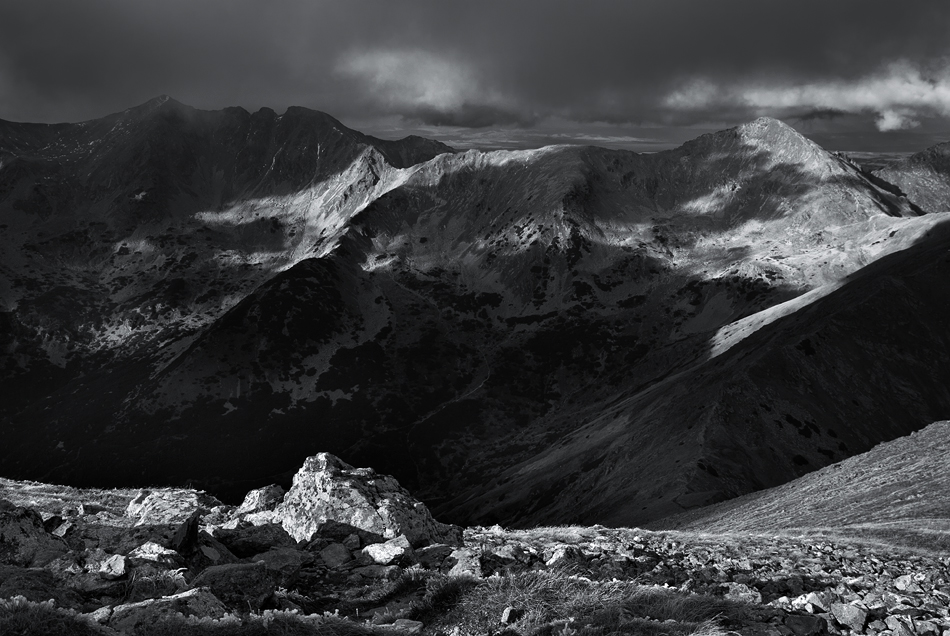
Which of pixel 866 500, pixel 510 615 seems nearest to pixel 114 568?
pixel 510 615

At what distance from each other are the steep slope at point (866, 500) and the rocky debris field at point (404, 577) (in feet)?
76.8

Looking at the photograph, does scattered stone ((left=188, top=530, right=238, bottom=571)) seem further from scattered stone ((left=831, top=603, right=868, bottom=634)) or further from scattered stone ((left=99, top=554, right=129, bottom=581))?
scattered stone ((left=831, top=603, right=868, bottom=634))

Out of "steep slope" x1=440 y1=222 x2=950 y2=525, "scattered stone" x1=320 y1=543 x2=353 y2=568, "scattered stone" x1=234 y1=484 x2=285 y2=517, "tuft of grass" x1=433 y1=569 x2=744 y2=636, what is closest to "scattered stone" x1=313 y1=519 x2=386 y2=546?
"scattered stone" x1=320 y1=543 x2=353 y2=568

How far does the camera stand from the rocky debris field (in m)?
12.7

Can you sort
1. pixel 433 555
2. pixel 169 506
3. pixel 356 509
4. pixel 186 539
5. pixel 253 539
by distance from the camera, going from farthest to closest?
pixel 169 506 < pixel 356 509 < pixel 253 539 < pixel 433 555 < pixel 186 539

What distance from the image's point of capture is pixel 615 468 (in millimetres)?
148000

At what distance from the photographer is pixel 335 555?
17.8 metres

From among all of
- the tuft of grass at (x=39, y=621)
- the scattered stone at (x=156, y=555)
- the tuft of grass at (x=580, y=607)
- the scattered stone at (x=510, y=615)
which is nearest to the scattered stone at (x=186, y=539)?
the scattered stone at (x=156, y=555)

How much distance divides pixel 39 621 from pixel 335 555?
8130 millimetres

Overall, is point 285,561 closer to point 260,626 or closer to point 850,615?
point 260,626

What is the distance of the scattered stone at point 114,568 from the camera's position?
46.1 feet

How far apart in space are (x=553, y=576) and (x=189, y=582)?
8.30m

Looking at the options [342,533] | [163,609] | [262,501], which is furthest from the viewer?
[262,501]

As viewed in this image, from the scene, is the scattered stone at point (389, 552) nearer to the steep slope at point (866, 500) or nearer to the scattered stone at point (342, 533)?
the scattered stone at point (342, 533)
